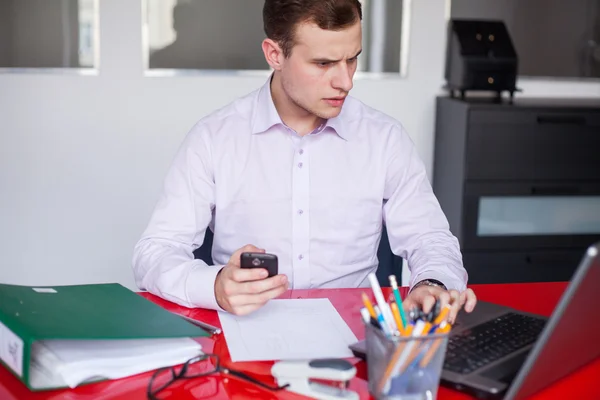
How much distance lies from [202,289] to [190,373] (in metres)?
0.31

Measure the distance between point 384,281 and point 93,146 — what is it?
1.86m

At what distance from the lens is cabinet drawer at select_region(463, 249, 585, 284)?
3.50m

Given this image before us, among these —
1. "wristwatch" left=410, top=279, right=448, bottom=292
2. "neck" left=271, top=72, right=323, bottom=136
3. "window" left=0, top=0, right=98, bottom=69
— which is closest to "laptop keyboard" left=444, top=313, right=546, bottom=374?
"wristwatch" left=410, top=279, right=448, bottom=292

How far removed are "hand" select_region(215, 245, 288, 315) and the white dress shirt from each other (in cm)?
49

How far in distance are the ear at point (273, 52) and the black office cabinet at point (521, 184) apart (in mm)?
1585

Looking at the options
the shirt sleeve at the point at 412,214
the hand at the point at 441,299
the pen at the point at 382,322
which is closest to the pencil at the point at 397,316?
the pen at the point at 382,322

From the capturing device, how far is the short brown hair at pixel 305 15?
185cm

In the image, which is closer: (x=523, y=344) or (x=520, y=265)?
(x=523, y=344)

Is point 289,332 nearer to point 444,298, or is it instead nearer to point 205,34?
point 444,298

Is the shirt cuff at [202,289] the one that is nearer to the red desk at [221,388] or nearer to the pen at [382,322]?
the red desk at [221,388]

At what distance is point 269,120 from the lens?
79.3 inches

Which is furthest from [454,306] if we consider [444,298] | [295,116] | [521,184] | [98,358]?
[521,184]

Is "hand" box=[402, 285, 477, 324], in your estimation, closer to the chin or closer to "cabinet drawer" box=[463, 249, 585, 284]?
the chin

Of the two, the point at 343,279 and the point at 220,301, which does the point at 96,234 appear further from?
the point at 220,301
